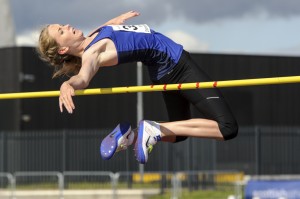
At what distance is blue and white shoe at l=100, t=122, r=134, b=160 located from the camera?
9156mm

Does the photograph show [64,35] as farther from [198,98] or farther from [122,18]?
[198,98]

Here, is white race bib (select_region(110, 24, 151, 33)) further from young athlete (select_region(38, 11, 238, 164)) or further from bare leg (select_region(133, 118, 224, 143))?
bare leg (select_region(133, 118, 224, 143))

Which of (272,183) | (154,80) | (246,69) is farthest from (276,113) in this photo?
(154,80)

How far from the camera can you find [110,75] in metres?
31.9

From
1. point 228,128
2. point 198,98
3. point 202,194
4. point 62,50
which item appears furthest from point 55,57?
point 202,194

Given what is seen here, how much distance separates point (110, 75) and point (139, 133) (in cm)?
2276

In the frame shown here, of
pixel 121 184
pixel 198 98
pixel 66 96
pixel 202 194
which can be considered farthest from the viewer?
pixel 202 194

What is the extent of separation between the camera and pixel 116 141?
923cm

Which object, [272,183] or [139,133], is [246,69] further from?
[139,133]

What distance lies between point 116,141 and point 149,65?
0.75m

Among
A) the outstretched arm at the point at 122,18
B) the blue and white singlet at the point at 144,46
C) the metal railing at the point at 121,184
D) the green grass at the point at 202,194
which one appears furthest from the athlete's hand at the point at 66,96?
the green grass at the point at 202,194

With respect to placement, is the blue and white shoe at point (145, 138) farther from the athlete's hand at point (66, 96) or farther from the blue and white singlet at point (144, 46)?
the athlete's hand at point (66, 96)

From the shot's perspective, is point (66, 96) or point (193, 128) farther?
point (193, 128)

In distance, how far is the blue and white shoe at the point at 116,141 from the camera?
916 centimetres
